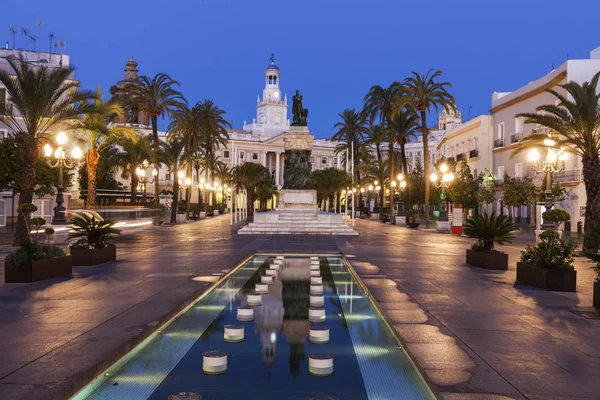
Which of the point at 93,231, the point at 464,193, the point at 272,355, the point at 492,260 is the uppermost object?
Result: the point at 464,193

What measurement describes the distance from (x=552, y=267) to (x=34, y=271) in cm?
1025

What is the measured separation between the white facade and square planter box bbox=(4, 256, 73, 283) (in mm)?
27152

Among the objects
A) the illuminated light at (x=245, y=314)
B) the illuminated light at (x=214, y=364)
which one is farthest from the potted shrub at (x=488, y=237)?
the illuminated light at (x=214, y=364)

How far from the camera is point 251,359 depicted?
6289 millimetres

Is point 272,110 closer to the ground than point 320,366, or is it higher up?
higher up

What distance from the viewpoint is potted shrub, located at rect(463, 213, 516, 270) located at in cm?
1503

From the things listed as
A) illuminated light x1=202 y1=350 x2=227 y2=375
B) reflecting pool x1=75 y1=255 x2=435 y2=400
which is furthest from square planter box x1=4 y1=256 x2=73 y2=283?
illuminated light x1=202 y1=350 x2=227 y2=375

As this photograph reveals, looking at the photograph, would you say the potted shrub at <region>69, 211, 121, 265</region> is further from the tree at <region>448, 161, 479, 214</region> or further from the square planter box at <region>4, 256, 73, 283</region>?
the tree at <region>448, 161, 479, 214</region>

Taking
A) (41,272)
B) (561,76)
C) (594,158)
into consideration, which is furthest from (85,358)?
(561,76)

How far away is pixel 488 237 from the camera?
15.6 metres

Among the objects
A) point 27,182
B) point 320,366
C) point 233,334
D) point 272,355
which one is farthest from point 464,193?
point 320,366

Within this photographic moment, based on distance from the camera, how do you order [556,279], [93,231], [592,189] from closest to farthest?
[556,279] < [93,231] < [592,189]

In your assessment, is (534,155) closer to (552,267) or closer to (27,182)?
(552,267)

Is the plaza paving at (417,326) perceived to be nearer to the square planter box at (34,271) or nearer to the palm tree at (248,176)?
the square planter box at (34,271)
